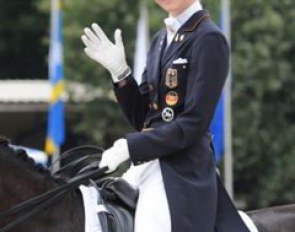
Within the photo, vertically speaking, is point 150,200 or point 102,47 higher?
point 102,47

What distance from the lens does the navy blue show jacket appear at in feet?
14.2

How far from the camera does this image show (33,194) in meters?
4.39

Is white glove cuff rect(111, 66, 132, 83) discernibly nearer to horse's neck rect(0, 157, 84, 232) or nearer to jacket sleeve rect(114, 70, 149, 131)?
jacket sleeve rect(114, 70, 149, 131)

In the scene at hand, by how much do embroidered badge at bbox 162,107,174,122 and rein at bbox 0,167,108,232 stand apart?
42cm

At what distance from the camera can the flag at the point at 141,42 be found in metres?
14.8

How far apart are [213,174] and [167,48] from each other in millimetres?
716

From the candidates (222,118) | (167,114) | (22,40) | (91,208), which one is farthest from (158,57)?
(22,40)

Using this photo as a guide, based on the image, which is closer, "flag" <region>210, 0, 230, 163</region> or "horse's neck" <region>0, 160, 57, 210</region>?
"horse's neck" <region>0, 160, 57, 210</region>

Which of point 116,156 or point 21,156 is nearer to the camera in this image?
point 116,156

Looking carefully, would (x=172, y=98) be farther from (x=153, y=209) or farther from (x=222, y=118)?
(x=222, y=118)

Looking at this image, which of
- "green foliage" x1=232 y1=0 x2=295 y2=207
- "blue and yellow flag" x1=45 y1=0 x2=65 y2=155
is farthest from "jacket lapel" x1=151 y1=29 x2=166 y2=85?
"green foliage" x1=232 y1=0 x2=295 y2=207

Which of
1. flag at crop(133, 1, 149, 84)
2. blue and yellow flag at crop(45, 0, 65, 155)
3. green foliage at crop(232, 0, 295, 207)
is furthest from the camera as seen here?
green foliage at crop(232, 0, 295, 207)

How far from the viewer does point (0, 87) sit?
19312 mm

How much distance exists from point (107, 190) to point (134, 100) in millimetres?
542
